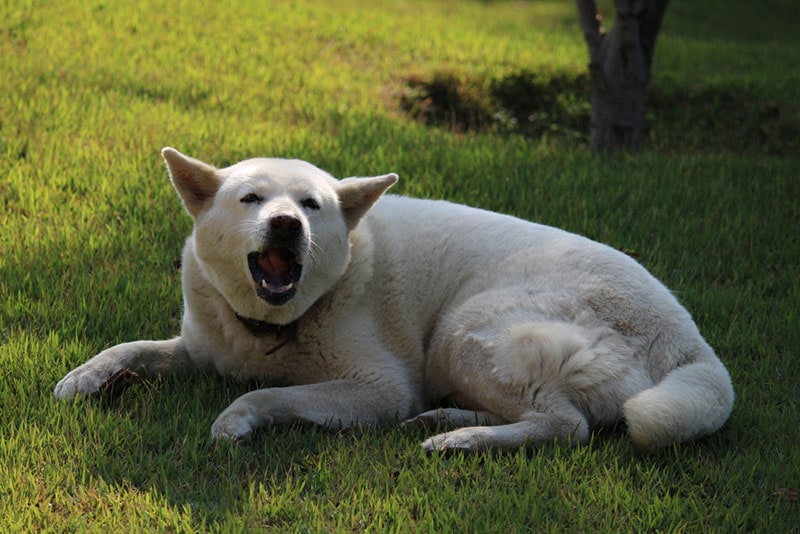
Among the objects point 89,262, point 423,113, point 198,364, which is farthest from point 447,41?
point 198,364

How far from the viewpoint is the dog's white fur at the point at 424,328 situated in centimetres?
400

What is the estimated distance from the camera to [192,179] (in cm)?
436

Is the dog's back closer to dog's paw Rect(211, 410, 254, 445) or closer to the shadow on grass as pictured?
dog's paw Rect(211, 410, 254, 445)

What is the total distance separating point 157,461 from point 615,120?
6342 mm

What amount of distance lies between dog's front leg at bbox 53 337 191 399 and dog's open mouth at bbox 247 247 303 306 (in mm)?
689

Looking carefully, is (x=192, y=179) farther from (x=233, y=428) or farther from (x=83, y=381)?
(x=233, y=428)

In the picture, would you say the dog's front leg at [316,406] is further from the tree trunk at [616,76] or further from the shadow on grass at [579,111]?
the shadow on grass at [579,111]

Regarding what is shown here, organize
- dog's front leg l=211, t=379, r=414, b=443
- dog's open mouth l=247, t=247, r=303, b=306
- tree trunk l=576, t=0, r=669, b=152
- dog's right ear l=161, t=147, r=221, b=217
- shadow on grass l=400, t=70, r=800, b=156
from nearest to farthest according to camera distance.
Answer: dog's front leg l=211, t=379, r=414, b=443
dog's open mouth l=247, t=247, r=303, b=306
dog's right ear l=161, t=147, r=221, b=217
tree trunk l=576, t=0, r=669, b=152
shadow on grass l=400, t=70, r=800, b=156

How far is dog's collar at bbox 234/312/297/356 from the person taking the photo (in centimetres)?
439

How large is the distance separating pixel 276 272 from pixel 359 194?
599mm

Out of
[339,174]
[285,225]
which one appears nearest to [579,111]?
[339,174]

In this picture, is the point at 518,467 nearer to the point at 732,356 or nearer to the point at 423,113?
the point at 732,356

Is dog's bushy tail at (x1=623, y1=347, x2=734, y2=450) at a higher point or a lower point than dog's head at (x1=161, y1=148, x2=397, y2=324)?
lower

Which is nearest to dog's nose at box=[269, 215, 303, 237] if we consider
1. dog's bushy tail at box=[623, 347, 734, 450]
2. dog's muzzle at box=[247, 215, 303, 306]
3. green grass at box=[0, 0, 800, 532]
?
dog's muzzle at box=[247, 215, 303, 306]
